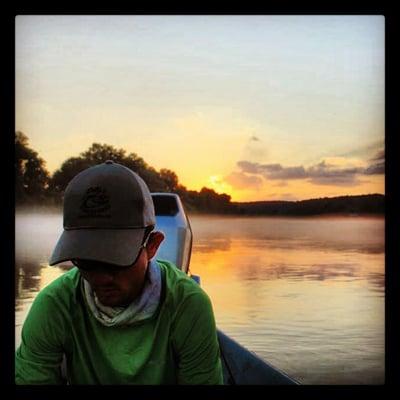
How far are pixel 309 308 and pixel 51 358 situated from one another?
8904 millimetres

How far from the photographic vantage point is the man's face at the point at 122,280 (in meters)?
1.59

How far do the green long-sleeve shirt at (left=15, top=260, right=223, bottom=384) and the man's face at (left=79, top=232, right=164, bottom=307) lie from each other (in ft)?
0.27

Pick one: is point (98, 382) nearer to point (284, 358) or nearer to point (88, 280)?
point (88, 280)

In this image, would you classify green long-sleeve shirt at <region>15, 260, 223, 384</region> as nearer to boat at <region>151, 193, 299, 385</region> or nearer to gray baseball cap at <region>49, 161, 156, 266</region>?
gray baseball cap at <region>49, 161, 156, 266</region>

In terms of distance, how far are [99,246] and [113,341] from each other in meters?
0.27

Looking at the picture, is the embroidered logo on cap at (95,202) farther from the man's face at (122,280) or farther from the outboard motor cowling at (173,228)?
the outboard motor cowling at (173,228)

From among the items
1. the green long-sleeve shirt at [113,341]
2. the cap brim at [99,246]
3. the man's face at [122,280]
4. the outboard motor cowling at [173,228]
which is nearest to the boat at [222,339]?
the outboard motor cowling at [173,228]

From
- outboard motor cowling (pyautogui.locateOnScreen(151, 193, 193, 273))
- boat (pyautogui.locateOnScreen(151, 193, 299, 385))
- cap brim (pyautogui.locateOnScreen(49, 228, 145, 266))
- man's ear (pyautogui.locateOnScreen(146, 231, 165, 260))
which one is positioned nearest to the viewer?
cap brim (pyautogui.locateOnScreen(49, 228, 145, 266))

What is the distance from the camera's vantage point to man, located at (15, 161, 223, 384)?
1.60 m

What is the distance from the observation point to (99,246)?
61.7 inches

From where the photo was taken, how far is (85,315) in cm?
172

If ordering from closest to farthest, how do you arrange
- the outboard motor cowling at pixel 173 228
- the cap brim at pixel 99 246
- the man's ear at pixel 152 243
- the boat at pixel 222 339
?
the cap brim at pixel 99 246, the man's ear at pixel 152 243, the boat at pixel 222 339, the outboard motor cowling at pixel 173 228

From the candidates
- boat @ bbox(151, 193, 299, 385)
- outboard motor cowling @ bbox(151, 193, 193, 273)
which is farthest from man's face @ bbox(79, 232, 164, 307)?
outboard motor cowling @ bbox(151, 193, 193, 273)
